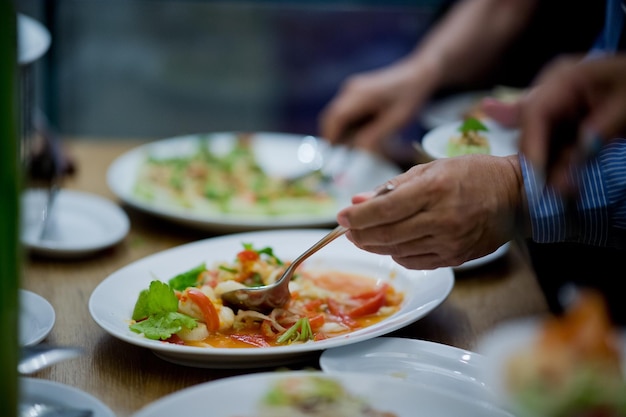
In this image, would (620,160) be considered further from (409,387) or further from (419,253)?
(409,387)

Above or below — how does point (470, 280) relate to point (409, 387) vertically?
below

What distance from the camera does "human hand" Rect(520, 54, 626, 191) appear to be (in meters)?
0.82

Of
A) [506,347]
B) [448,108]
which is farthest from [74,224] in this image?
[506,347]

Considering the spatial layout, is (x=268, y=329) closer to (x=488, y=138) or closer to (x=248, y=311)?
(x=248, y=311)

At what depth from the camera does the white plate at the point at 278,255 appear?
1190 millimetres

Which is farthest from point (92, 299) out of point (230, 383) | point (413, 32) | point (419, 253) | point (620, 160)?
point (413, 32)

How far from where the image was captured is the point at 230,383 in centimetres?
101

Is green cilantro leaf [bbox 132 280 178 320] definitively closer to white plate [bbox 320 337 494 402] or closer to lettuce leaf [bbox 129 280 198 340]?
lettuce leaf [bbox 129 280 198 340]

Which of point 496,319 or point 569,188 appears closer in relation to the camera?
point 569,188

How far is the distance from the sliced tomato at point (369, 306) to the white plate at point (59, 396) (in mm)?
504

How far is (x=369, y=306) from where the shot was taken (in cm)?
141

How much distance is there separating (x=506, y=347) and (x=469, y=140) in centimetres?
62

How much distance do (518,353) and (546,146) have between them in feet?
0.80

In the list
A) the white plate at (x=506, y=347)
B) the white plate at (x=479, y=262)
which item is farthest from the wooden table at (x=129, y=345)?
the white plate at (x=506, y=347)
